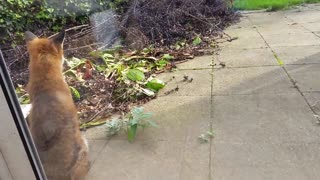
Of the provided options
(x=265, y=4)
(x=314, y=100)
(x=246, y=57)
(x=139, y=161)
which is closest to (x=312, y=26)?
(x=246, y=57)

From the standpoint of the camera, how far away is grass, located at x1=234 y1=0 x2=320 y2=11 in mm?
7430

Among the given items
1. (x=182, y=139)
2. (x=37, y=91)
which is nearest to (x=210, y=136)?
(x=182, y=139)

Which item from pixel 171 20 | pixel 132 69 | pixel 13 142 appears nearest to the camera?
pixel 13 142

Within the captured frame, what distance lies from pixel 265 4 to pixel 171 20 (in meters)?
3.83

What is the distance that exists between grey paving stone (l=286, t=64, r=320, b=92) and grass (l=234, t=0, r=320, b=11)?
14.9 ft

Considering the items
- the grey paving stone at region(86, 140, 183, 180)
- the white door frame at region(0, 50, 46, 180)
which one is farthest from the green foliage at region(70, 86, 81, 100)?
the white door frame at region(0, 50, 46, 180)

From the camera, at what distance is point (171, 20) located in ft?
16.6

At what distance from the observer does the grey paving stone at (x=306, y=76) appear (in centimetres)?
286

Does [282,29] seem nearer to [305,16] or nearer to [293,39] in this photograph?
[293,39]

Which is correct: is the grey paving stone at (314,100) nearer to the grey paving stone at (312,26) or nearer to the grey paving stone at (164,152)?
the grey paving stone at (164,152)

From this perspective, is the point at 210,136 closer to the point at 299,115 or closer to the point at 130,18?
the point at 299,115

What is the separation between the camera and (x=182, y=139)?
224 centimetres

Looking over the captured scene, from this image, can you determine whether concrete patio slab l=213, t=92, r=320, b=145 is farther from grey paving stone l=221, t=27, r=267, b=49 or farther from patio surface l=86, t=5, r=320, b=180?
grey paving stone l=221, t=27, r=267, b=49

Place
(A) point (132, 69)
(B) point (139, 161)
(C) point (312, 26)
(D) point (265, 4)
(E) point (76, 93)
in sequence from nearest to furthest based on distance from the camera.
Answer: (B) point (139, 161) < (E) point (76, 93) < (A) point (132, 69) < (C) point (312, 26) < (D) point (265, 4)
